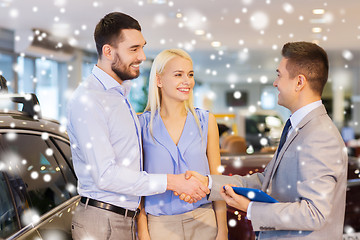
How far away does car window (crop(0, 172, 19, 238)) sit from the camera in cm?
152

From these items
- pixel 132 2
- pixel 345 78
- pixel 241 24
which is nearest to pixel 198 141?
pixel 132 2

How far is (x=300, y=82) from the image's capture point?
157 centimetres

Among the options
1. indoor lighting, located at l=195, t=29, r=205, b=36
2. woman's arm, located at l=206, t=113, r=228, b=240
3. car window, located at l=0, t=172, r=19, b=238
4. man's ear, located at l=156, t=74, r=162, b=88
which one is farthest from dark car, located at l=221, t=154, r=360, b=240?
indoor lighting, located at l=195, t=29, r=205, b=36

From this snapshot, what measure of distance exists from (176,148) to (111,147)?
1.12 feet

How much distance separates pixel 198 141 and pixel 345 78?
56.3 ft

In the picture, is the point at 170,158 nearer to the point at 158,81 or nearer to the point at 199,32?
the point at 158,81

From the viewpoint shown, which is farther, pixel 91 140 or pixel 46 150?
pixel 46 150

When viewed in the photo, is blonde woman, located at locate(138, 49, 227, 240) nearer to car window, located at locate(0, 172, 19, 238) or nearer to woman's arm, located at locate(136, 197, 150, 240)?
woman's arm, located at locate(136, 197, 150, 240)

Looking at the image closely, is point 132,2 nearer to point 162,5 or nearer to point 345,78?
point 162,5

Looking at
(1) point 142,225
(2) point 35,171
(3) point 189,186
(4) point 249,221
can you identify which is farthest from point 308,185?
(4) point 249,221

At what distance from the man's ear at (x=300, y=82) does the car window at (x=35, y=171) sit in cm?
96

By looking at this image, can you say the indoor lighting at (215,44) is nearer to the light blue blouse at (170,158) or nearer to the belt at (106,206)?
the light blue blouse at (170,158)

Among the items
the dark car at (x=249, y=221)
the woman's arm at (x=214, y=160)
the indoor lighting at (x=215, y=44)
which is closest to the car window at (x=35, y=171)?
the woman's arm at (x=214, y=160)

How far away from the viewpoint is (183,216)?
1942 mm
